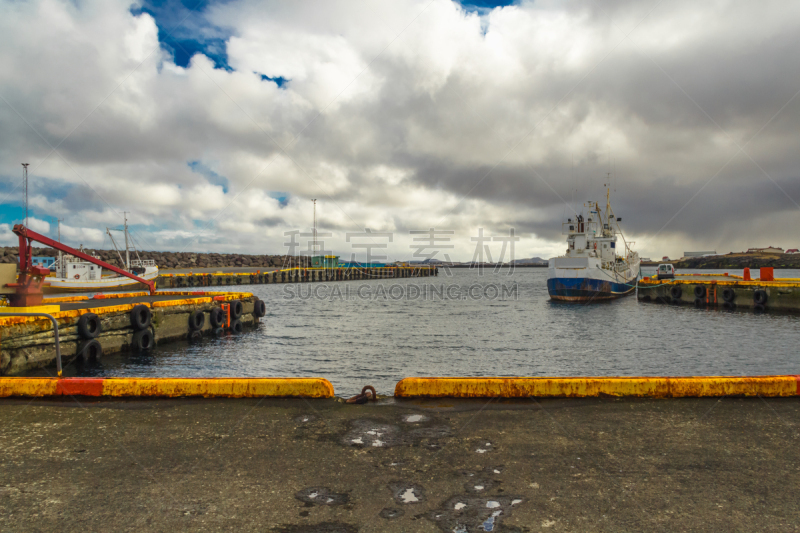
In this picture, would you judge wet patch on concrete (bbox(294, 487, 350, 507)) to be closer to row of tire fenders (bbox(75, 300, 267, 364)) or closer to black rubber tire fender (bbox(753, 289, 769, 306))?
row of tire fenders (bbox(75, 300, 267, 364))

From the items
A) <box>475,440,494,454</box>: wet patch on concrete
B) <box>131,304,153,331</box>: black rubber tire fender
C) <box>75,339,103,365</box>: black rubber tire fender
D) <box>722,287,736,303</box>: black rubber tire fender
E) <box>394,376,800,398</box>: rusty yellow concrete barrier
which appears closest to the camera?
<box>475,440,494,454</box>: wet patch on concrete

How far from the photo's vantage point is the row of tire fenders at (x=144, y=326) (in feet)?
51.5

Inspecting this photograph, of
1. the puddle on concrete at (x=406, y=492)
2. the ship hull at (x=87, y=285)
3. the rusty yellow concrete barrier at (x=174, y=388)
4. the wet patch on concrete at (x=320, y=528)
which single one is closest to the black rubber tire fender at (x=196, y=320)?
the rusty yellow concrete barrier at (x=174, y=388)

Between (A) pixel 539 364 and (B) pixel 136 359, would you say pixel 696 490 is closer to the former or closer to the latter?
(A) pixel 539 364

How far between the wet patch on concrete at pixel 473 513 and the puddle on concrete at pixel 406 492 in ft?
0.74

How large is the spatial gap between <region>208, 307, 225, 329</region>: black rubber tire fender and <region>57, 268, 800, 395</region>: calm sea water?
1.40m

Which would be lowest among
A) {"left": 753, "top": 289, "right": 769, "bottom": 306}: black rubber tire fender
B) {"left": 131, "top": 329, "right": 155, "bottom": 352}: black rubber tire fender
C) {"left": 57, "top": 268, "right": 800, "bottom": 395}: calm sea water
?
{"left": 57, "top": 268, "right": 800, "bottom": 395}: calm sea water

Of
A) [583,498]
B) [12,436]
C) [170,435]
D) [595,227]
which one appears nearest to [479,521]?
[583,498]

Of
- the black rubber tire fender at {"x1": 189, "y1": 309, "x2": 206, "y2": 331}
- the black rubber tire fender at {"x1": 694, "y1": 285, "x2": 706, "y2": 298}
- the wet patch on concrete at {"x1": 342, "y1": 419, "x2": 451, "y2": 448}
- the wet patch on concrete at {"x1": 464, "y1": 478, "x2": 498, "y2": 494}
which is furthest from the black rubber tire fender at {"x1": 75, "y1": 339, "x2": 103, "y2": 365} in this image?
the black rubber tire fender at {"x1": 694, "y1": 285, "x2": 706, "y2": 298}

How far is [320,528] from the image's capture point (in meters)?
3.37

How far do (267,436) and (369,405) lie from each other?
5.02ft

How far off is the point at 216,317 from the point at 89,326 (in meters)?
8.49

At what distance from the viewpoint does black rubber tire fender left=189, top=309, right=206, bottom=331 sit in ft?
73.7

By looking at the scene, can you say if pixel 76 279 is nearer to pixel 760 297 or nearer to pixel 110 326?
pixel 110 326
